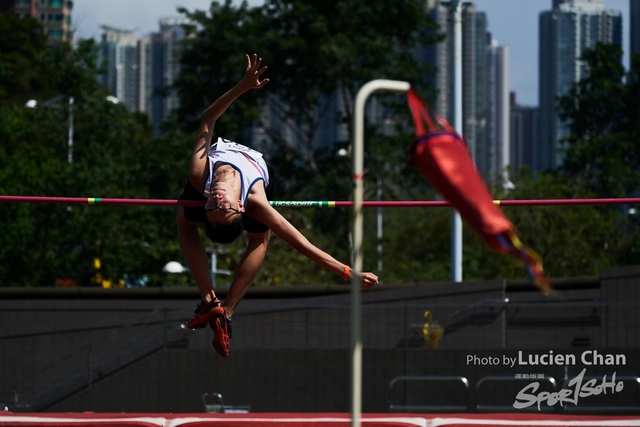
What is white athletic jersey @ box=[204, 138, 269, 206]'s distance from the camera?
250 inches

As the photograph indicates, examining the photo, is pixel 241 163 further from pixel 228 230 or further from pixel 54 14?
pixel 54 14

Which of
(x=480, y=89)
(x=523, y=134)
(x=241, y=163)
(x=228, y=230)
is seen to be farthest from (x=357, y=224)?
(x=523, y=134)

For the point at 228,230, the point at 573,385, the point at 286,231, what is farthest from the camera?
the point at 573,385

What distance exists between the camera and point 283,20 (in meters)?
31.4

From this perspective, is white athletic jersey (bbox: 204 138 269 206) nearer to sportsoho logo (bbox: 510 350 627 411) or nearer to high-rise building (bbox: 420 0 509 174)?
sportsoho logo (bbox: 510 350 627 411)

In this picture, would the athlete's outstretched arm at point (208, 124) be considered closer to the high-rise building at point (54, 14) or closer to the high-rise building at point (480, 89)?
the high-rise building at point (54, 14)

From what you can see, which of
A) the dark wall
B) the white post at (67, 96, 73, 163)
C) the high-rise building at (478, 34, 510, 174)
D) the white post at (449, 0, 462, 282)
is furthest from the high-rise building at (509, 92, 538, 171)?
the dark wall

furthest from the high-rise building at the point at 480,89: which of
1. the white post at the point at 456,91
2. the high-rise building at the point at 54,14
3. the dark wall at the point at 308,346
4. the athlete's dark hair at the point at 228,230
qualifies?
the athlete's dark hair at the point at 228,230

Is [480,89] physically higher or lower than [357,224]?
higher

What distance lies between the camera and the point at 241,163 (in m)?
Result: 6.44

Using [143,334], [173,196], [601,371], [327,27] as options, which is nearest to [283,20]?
[327,27]

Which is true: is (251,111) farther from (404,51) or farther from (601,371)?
(601,371)

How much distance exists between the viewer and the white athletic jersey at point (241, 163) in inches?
250

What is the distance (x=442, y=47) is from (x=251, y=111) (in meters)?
147
